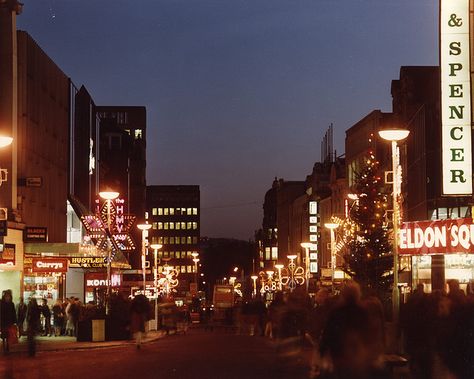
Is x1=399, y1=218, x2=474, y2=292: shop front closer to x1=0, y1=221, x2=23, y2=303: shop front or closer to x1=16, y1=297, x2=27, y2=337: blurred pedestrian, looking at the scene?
x1=16, y1=297, x2=27, y2=337: blurred pedestrian

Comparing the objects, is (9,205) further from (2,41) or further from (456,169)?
(456,169)

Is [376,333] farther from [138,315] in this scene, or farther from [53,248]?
[53,248]

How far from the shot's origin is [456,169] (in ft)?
113

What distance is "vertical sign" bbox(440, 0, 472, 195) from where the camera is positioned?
3419cm

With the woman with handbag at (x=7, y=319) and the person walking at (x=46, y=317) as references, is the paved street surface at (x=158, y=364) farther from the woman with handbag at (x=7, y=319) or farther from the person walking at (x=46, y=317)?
the person walking at (x=46, y=317)

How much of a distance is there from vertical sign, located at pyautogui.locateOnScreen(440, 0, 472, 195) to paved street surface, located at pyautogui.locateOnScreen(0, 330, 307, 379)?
866 centimetres

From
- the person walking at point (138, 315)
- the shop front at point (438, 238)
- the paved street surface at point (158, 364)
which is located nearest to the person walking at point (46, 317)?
the paved street surface at point (158, 364)

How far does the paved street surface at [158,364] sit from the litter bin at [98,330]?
25.7ft

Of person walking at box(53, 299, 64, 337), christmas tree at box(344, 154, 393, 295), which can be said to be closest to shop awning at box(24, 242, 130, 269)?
person walking at box(53, 299, 64, 337)

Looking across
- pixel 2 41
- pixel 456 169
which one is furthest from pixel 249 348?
pixel 2 41

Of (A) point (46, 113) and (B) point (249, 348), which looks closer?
→ (B) point (249, 348)

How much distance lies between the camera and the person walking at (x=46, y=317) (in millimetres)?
47281

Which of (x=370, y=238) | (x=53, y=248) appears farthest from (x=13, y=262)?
(x=370, y=238)

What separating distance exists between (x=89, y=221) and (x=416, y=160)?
24.6m
